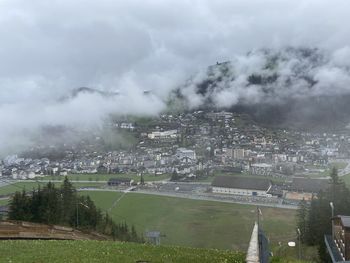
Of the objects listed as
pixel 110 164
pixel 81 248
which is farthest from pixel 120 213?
pixel 110 164

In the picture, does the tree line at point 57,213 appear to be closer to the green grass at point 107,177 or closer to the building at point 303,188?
the building at point 303,188

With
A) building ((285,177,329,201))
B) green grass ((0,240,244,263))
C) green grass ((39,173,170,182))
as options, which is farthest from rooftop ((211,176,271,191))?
green grass ((0,240,244,263))

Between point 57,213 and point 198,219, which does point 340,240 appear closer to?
point 57,213

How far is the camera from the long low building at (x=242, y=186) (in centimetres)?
9069

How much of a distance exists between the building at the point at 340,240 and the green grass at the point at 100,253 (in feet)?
49.3

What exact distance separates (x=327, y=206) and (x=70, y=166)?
122803mm

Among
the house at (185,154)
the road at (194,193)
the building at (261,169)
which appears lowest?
the road at (194,193)

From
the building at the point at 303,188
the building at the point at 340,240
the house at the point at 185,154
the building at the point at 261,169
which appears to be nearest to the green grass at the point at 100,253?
the building at the point at 340,240

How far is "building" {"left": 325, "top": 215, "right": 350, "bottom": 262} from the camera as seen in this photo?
2990cm

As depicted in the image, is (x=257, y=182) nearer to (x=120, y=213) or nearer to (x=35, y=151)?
(x=120, y=213)

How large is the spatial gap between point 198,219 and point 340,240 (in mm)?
33848

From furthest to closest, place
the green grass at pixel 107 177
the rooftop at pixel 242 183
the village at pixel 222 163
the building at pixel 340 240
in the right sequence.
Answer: the green grass at pixel 107 177 → the village at pixel 222 163 → the rooftop at pixel 242 183 → the building at pixel 340 240

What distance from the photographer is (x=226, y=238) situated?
53.3 metres

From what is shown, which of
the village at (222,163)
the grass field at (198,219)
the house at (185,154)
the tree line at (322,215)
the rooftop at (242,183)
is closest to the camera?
the tree line at (322,215)
